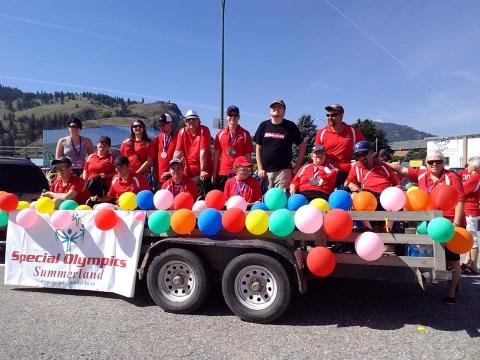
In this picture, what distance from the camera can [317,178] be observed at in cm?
503

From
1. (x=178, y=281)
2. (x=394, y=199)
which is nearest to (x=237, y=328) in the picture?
(x=178, y=281)

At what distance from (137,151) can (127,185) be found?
3.17ft

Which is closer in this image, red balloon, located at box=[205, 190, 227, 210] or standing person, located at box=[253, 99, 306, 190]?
red balloon, located at box=[205, 190, 227, 210]

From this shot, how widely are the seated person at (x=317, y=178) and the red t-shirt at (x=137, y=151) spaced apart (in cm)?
243

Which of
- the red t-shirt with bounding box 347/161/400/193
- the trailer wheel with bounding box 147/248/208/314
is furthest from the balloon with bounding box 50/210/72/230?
the red t-shirt with bounding box 347/161/400/193

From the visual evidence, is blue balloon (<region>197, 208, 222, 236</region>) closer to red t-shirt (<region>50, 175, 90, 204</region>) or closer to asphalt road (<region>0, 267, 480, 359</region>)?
asphalt road (<region>0, 267, 480, 359</region>)

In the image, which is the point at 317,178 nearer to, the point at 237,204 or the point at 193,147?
the point at 237,204

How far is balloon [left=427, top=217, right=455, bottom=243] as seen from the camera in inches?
142

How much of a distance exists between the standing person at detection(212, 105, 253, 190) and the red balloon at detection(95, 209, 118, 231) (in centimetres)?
191

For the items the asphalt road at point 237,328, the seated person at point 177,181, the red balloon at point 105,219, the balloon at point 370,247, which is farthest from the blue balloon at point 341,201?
the red balloon at point 105,219

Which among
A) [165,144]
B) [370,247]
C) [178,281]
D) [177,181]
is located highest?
[165,144]

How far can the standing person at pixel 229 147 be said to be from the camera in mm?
5945

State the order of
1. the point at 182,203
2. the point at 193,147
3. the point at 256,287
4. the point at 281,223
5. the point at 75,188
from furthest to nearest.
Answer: the point at 193,147 → the point at 75,188 → the point at 182,203 → the point at 256,287 → the point at 281,223

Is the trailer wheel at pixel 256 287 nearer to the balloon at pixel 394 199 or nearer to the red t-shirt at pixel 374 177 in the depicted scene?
the balloon at pixel 394 199
